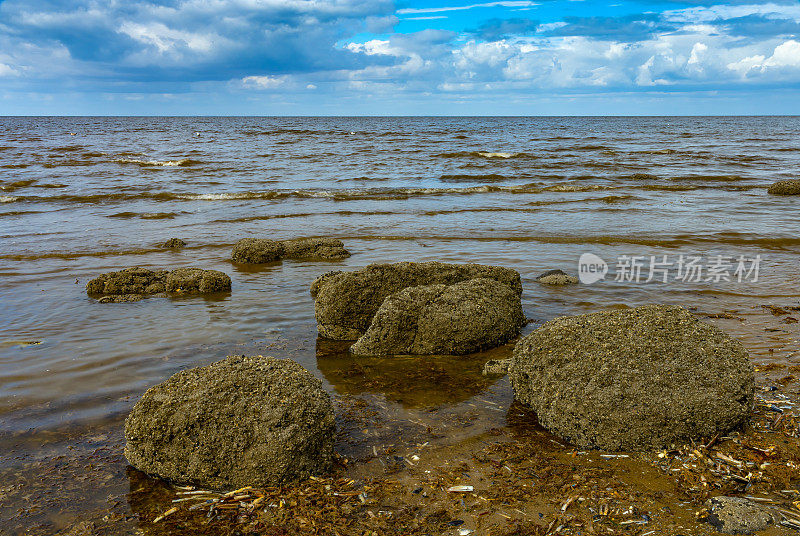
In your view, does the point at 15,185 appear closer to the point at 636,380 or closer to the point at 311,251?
the point at 311,251

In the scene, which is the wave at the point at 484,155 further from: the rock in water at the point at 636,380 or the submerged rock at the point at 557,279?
the rock in water at the point at 636,380

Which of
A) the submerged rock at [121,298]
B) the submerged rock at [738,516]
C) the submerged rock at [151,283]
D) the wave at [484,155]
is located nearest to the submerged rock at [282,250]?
the submerged rock at [151,283]

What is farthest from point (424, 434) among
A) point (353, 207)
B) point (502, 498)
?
point (353, 207)

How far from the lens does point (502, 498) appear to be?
3469 mm

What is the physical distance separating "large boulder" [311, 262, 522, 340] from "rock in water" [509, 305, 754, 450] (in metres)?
2.37

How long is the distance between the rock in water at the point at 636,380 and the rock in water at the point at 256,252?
6.91 metres

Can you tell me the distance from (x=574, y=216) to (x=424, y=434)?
12224 mm

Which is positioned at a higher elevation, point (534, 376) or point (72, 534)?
point (534, 376)

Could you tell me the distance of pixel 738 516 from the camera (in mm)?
3109

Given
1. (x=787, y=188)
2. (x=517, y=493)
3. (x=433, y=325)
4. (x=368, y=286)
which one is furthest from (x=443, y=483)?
(x=787, y=188)

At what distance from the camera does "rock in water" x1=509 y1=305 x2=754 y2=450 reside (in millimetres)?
3861

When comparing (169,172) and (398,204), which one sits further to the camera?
(169,172)

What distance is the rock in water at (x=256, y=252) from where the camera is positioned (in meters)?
10.5

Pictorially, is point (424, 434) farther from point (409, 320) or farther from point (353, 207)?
point (353, 207)
